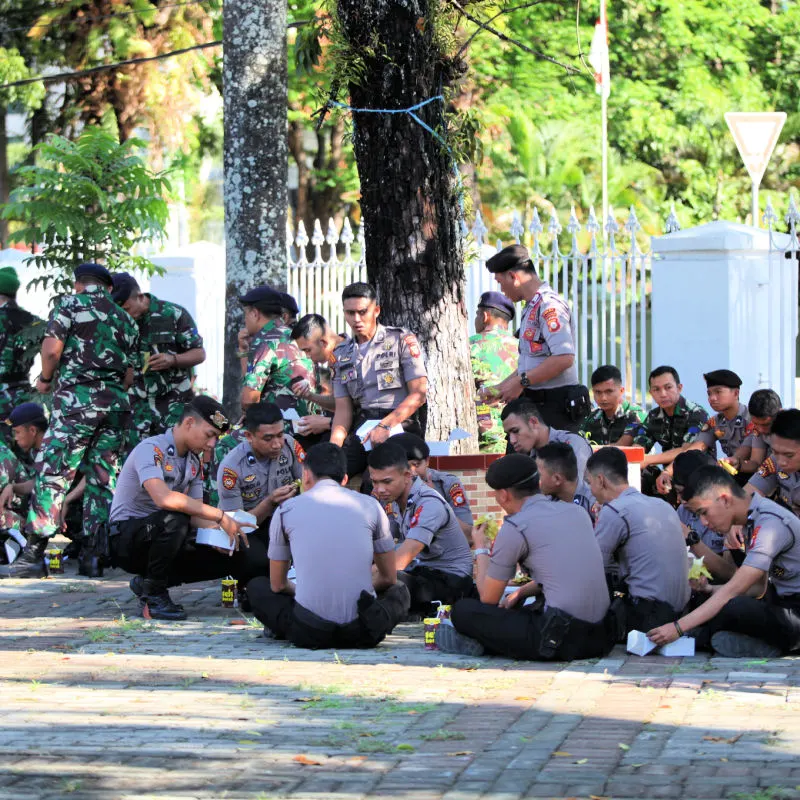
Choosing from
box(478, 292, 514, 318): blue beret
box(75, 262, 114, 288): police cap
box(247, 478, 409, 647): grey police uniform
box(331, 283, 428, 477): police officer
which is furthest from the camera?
box(478, 292, 514, 318): blue beret

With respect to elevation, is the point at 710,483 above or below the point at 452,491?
above

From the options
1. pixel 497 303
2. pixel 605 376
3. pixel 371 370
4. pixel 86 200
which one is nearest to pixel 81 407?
pixel 371 370

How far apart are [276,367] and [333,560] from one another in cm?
291

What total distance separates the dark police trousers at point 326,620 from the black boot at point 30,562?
3166 mm

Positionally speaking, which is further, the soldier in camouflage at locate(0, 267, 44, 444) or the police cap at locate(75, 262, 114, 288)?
the soldier in camouflage at locate(0, 267, 44, 444)

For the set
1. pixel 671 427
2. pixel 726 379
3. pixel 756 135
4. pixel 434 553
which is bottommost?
pixel 434 553

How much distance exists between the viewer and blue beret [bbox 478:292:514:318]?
462 inches

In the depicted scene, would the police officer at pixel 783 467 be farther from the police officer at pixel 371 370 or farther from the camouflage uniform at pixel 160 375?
the camouflage uniform at pixel 160 375

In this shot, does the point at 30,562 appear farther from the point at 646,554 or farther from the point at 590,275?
the point at 590,275

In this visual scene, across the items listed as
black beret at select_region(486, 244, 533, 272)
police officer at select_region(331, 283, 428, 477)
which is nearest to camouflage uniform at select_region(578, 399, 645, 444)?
black beret at select_region(486, 244, 533, 272)

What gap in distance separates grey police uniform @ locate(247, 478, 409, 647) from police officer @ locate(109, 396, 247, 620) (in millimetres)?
1187

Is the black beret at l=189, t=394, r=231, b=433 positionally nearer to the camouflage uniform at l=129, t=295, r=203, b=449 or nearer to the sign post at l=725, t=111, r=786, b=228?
the camouflage uniform at l=129, t=295, r=203, b=449

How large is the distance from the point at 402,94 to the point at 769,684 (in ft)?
Result: 16.3

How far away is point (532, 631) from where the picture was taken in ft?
24.3
